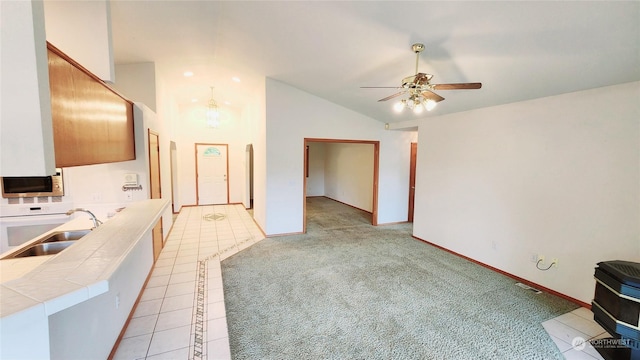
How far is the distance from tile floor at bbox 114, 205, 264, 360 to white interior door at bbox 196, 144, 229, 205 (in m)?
3.01

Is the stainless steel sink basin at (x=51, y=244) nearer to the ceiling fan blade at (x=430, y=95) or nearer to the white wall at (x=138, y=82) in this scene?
the white wall at (x=138, y=82)

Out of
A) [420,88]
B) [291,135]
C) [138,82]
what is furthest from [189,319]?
[138,82]

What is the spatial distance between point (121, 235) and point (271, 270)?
2.23 m

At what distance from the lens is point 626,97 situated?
101 inches

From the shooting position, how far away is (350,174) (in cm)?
854

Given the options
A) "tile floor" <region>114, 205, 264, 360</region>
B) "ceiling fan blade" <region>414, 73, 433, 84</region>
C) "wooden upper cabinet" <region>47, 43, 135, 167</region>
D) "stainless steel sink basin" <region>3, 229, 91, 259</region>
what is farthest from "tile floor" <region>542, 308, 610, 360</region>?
"stainless steel sink basin" <region>3, 229, 91, 259</region>

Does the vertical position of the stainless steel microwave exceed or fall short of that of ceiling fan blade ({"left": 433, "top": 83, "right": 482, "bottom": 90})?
it falls short

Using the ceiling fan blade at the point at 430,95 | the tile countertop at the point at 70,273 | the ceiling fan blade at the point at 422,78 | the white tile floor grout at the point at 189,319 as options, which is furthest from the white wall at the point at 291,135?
the tile countertop at the point at 70,273

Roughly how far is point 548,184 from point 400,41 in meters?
2.52

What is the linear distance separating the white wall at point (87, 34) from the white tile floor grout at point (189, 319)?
2.44 m

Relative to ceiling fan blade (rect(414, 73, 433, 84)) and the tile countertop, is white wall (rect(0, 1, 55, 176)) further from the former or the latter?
ceiling fan blade (rect(414, 73, 433, 84))

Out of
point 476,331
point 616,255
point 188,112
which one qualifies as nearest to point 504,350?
point 476,331

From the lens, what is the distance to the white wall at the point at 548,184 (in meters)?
2.65

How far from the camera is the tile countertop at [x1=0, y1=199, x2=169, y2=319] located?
1.01 metres
